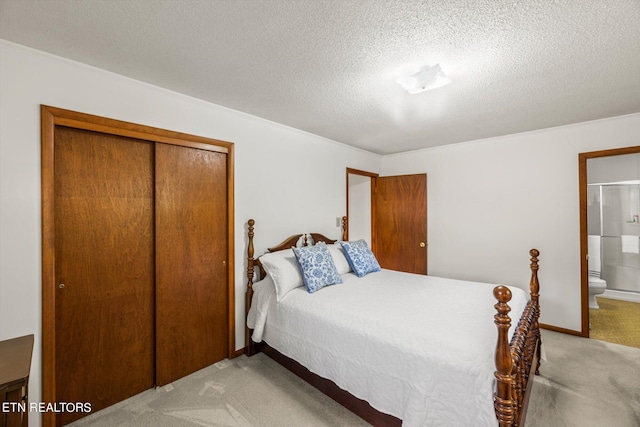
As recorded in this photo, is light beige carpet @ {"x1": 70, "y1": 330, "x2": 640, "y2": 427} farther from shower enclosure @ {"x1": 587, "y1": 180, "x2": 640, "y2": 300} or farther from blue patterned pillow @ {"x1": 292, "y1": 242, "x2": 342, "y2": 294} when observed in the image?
shower enclosure @ {"x1": 587, "y1": 180, "x2": 640, "y2": 300}

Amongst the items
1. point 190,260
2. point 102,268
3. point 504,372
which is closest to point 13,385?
point 102,268

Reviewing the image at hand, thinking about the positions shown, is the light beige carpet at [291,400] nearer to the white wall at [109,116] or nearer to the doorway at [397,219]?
the white wall at [109,116]

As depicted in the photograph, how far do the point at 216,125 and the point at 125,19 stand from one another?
1203mm

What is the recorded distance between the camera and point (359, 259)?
10.4 ft

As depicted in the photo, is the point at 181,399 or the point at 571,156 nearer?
the point at 181,399

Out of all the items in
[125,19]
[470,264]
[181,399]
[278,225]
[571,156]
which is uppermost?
[125,19]

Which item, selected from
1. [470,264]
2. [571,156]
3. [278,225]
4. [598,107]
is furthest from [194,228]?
[571,156]

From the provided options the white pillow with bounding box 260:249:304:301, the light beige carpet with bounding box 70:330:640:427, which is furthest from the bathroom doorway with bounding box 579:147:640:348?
the white pillow with bounding box 260:249:304:301

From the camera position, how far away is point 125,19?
1.46m

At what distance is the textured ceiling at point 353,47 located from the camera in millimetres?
1391

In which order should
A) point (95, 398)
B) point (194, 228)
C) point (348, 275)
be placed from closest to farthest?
point (95, 398)
point (194, 228)
point (348, 275)

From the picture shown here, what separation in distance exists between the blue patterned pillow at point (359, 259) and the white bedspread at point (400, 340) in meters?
0.32

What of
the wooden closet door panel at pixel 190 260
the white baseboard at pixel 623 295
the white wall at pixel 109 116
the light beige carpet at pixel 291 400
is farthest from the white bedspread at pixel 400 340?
the white baseboard at pixel 623 295

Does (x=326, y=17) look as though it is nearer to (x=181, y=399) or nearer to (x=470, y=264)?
(x=181, y=399)
